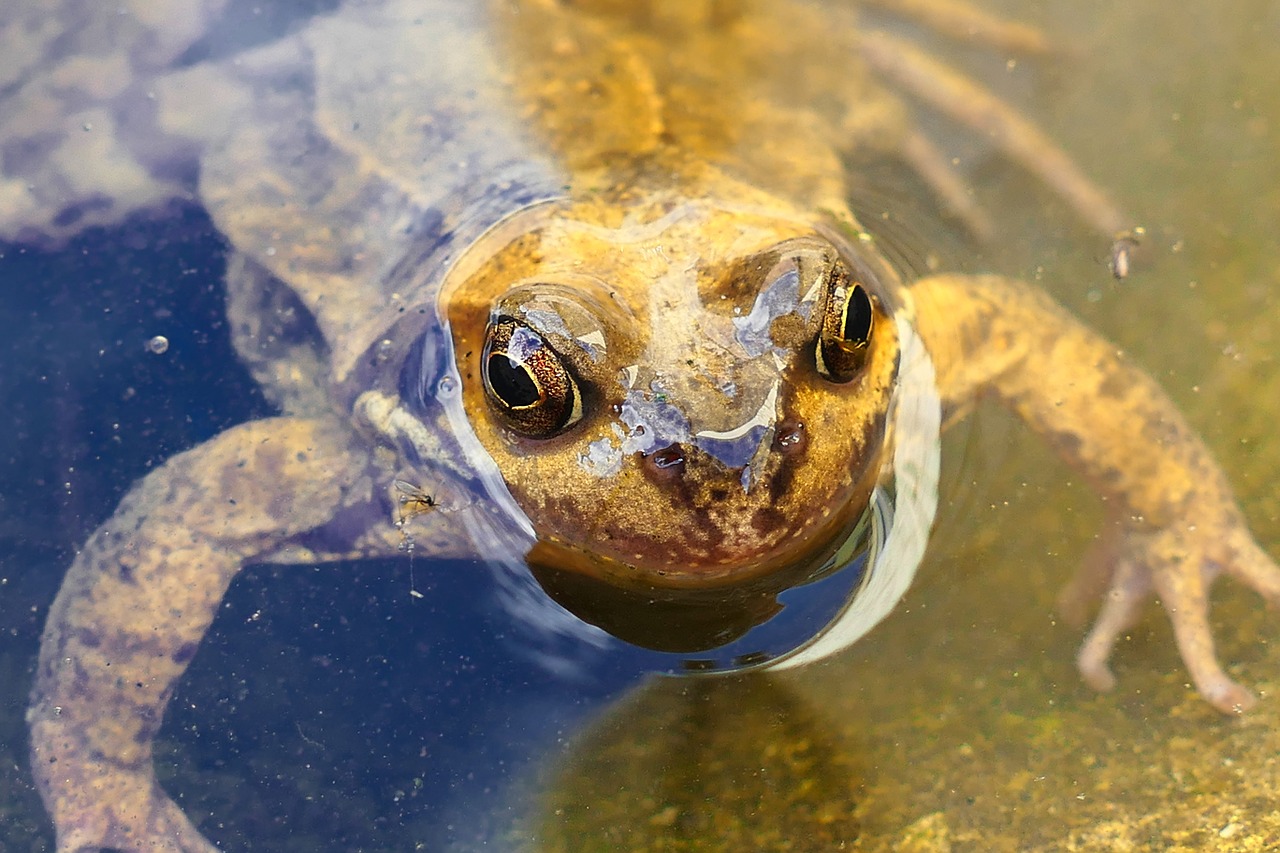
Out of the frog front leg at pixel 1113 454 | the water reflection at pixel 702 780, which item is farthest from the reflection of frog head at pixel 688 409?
the frog front leg at pixel 1113 454

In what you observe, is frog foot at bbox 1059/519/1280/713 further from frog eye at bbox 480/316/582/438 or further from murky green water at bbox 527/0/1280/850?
frog eye at bbox 480/316/582/438

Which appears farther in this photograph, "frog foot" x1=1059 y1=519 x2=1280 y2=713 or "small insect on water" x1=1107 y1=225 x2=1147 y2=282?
"small insect on water" x1=1107 y1=225 x2=1147 y2=282

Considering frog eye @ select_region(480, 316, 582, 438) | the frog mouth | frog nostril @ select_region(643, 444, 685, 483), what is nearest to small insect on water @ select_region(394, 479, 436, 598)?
the frog mouth

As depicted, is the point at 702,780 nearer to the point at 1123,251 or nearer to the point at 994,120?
the point at 1123,251

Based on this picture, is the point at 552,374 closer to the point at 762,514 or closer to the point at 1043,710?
the point at 762,514

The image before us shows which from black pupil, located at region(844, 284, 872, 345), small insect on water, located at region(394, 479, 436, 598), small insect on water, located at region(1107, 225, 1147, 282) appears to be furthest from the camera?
small insect on water, located at region(1107, 225, 1147, 282)

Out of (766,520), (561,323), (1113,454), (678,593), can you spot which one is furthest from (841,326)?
(1113,454)

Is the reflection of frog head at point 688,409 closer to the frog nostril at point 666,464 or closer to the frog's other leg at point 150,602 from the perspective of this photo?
the frog nostril at point 666,464
